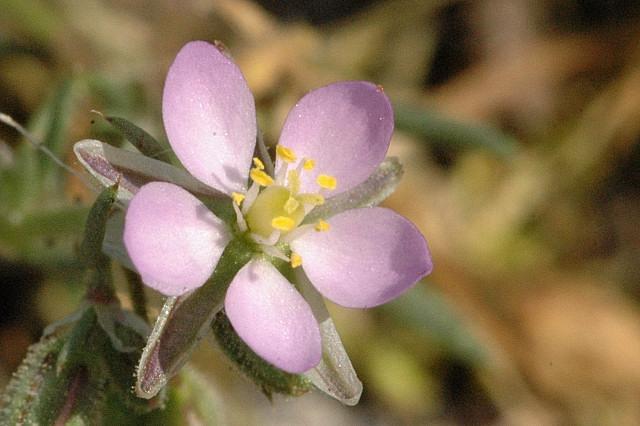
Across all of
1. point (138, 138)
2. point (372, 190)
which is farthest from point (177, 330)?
point (372, 190)

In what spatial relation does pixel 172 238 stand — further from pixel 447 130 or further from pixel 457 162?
pixel 457 162

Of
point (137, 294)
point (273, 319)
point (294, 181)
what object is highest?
point (294, 181)

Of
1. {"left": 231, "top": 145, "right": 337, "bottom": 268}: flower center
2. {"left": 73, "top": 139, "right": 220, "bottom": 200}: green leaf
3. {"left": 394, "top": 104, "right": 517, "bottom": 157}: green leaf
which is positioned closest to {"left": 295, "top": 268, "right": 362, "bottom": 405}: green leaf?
{"left": 231, "top": 145, "right": 337, "bottom": 268}: flower center

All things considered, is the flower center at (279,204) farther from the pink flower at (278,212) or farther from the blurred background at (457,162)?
the blurred background at (457,162)

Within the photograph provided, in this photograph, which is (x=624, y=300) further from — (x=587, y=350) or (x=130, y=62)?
(x=130, y=62)

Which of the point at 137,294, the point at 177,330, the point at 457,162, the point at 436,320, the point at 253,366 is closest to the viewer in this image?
the point at 177,330

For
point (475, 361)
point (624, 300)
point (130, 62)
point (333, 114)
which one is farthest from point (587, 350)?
point (333, 114)
